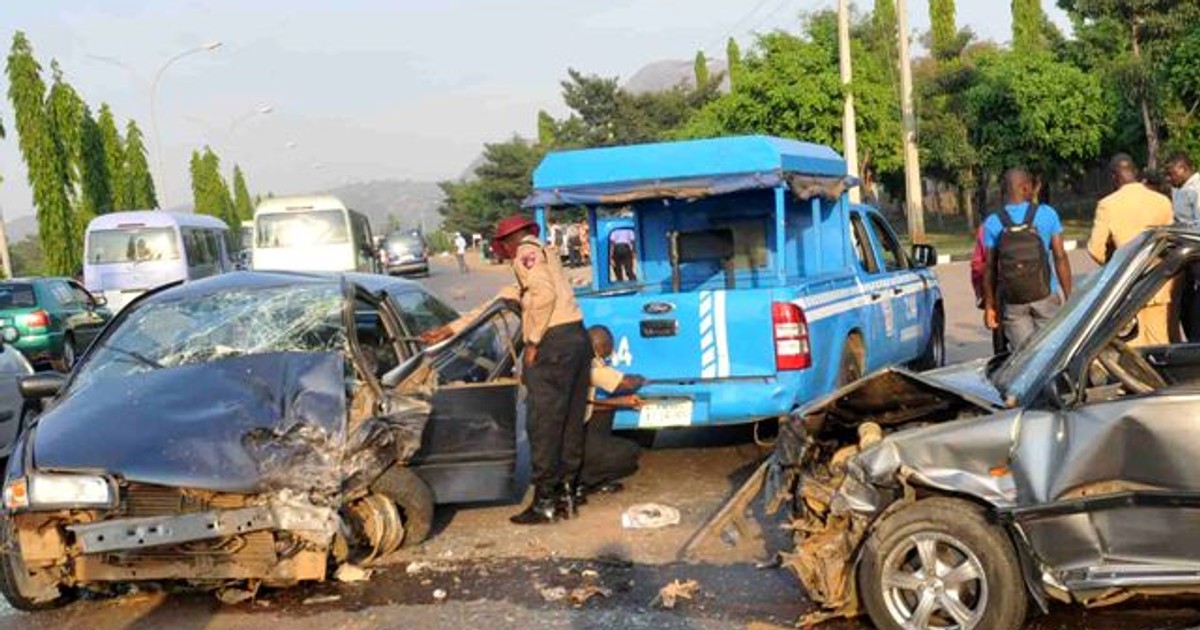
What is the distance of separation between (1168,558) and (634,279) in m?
6.65

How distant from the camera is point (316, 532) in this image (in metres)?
5.29

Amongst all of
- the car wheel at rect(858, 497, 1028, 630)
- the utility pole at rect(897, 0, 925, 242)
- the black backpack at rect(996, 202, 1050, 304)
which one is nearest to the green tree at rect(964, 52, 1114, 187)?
the utility pole at rect(897, 0, 925, 242)

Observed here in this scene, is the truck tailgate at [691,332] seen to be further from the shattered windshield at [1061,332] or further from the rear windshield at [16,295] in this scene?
the rear windshield at [16,295]

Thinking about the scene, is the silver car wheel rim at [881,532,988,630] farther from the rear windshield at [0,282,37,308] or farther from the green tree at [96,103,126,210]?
the green tree at [96,103,126,210]

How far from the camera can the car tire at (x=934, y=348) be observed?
10.9m

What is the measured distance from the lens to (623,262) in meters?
10.8

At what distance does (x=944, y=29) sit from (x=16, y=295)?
40.6 meters

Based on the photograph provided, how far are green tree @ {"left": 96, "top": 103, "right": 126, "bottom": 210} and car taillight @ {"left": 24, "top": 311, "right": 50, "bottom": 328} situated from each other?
3198 centimetres

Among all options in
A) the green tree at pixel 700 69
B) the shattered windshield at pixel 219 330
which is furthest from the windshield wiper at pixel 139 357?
the green tree at pixel 700 69

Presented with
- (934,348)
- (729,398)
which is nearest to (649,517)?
(729,398)

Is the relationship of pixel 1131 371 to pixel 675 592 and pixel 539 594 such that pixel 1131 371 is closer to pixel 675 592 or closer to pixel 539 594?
pixel 675 592

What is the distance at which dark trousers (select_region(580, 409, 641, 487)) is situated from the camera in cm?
740

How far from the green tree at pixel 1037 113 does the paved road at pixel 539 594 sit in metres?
35.8

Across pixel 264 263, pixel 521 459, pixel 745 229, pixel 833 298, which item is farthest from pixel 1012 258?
pixel 264 263
